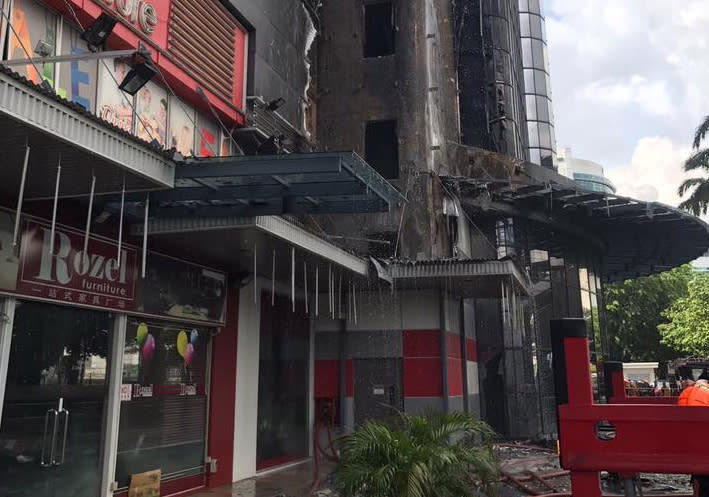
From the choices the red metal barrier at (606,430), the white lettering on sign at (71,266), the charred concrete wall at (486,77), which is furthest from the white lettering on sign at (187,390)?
the charred concrete wall at (486,77)

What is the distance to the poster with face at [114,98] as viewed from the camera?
947 centimetres

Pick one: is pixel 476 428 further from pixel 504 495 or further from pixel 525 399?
pixel 525 399

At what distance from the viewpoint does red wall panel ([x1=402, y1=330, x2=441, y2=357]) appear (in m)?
16.2

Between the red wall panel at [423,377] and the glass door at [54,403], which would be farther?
the red wall panel at [423,377]

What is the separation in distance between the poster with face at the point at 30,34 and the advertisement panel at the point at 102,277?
1.93 m

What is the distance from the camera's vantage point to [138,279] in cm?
1034

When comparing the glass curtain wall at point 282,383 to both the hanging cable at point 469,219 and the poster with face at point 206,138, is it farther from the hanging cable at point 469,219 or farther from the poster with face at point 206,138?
the hanging cable at point 469,219

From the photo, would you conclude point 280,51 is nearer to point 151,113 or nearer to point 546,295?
point 151,113

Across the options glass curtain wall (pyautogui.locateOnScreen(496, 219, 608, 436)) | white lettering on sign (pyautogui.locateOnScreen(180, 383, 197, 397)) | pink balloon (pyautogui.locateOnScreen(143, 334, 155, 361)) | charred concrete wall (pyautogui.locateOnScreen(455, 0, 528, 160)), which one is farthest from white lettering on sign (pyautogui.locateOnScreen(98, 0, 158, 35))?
charred concrete wall (pyautogui.locateOnScreen(455, 0, 528, 160))

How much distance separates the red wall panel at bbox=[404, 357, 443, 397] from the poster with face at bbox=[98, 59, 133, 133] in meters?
9.58

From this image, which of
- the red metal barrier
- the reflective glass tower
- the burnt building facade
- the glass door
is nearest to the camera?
the red metal barrier

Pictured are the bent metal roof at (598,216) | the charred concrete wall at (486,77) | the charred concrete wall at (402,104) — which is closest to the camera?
the charred concrete wall at (402,104)

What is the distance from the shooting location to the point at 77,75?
899 cm

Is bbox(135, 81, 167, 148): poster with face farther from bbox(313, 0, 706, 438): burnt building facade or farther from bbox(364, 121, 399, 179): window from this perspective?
bbox(364, 121, 399, 179): window
